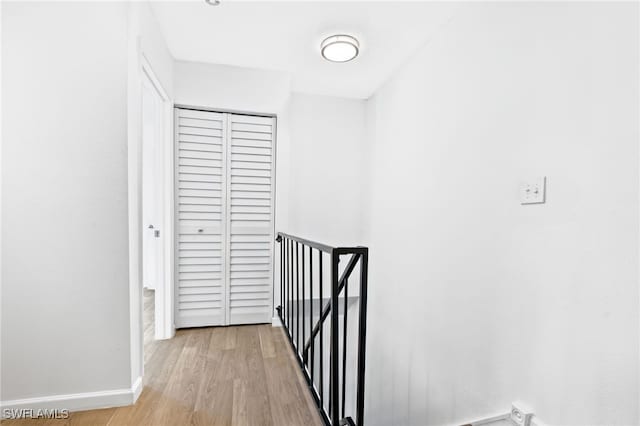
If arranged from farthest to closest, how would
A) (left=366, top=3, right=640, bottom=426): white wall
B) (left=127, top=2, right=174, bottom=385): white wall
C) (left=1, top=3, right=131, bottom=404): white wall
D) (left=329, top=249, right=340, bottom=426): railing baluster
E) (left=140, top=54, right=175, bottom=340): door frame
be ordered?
1. (left=140, top=54, right=175, bottom=340): door frame
2. (left=127, top=2, right=174, bottom=385): white wall
3. (left=1, top=3, right=131, bottom=404): white wall
4. (left=329, top=249, right=340, bottom=426): railing baluster
5. (left=366, top=3, right=640, bottom=426): white wall

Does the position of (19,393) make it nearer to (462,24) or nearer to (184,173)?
(184,173)

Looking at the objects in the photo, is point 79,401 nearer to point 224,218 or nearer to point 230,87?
point 224,218

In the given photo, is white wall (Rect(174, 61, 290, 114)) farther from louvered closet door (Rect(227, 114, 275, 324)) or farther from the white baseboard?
the white baseboard

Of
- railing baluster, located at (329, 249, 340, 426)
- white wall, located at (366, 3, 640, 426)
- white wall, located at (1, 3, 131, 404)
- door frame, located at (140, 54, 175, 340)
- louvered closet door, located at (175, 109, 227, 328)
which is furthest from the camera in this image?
louvered closet door, located at (175, 109, 227, 328)

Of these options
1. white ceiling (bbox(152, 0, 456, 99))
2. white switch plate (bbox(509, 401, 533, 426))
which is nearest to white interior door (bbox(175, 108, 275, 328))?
white ceiling (bbox(152, 0, 456, 99))

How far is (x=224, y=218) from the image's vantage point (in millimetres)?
2752

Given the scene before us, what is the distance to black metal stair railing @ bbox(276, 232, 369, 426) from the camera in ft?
4.17

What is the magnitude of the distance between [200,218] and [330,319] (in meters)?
1.75

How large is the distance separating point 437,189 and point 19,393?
101 inches

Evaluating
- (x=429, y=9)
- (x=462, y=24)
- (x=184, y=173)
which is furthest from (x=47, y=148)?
(x=462, y=24)

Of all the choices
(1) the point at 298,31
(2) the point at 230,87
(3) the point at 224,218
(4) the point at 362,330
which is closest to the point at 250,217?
(3) the point at 224,218

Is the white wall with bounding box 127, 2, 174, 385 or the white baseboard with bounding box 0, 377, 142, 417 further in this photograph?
the white wall with bounding box 127, 2, 174, 385

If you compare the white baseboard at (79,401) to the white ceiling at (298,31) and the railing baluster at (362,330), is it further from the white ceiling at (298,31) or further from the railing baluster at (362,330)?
the white ceiling at (298,31)

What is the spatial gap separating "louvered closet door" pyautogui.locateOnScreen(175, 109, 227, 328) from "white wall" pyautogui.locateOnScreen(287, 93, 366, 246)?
68 centimetres
